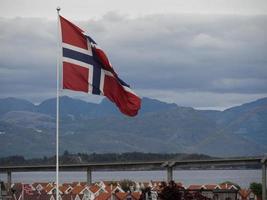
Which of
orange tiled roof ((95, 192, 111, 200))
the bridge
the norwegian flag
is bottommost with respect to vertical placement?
orange tiled roof ((95, 192, 111, 200))

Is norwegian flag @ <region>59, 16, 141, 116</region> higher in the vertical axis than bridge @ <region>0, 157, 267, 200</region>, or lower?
lower

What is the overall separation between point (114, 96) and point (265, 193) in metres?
30.1

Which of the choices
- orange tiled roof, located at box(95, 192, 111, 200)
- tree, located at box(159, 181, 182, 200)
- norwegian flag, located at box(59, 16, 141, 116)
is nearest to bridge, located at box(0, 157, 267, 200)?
orange tiled roof, located at box(95, 192, 111, 200)

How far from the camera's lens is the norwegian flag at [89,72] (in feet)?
70.7

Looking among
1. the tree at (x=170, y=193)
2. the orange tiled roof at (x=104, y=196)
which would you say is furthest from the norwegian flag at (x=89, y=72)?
the orange tiled roof at (x=104, y=196)

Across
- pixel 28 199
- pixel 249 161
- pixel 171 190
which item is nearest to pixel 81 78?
pixel 171 190

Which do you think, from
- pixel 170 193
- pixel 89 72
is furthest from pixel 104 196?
pixel 89 72

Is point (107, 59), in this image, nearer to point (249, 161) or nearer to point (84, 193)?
point (84, 193)

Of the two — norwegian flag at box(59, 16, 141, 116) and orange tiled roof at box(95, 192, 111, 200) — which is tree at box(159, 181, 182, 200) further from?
orange tiled roof at box(95, 192, 111, 200)

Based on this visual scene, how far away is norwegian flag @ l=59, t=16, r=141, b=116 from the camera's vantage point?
21547 mm

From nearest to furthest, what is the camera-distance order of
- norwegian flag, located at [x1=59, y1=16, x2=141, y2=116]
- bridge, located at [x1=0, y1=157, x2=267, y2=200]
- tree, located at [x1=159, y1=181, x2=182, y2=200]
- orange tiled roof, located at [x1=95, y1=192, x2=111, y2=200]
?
norwegian flag, located at [x1=59, y1=16, x2=141, y2=116]
tree, located at [x1=159, y1=181, x2=182, y2=200]
orange tiled roof, located at [x1=95, y1=192, x2=111, y2=200]
bridge, located at [x1=0, y1=157, x2=267, y2=200]

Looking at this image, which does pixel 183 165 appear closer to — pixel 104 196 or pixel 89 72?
pixel 104 196

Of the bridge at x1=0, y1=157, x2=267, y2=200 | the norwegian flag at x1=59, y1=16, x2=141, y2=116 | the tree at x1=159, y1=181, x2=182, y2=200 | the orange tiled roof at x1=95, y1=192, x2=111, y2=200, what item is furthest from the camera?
the bridge at x1=0, y1=157, x2=267, y2=200

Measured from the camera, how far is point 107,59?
22.5 m
